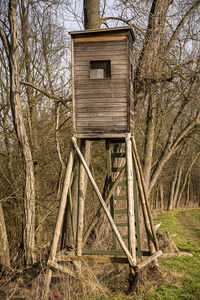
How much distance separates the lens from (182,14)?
993 cm

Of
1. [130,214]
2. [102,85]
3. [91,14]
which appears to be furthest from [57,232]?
[91,14]

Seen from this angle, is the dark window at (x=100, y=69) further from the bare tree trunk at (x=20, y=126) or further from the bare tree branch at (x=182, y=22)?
the bare tree branch at (x=182, y=22)

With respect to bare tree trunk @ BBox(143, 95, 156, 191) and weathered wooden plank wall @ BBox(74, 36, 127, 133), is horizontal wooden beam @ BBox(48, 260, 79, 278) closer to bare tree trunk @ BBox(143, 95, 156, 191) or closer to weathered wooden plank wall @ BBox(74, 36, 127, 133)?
weathered wooden plank wall @ BBox(74, 36, 127, 133)

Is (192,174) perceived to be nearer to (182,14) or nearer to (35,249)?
(182,14)

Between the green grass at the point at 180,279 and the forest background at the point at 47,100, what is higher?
the forest background at the point at 47,100

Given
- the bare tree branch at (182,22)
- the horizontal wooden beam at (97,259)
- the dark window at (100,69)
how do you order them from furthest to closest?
1. the bare tree branch at (182,22)
2. the dark window at (100,69)
3. the horizontal wooden beam at (97,259)

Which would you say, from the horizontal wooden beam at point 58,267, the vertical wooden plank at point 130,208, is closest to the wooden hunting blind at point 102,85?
the vertical wooden plank at point 130,208

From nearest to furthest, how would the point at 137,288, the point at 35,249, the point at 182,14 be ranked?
the point at 137,288 → the point at 35,249 → the point at 182,14

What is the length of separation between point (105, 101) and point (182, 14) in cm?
503

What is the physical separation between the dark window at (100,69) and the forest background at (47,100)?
1.48 m

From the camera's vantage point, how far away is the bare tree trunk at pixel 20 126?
8.20 m

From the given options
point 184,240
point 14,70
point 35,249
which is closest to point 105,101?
point 14,70

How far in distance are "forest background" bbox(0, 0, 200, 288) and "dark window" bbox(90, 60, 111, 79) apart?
1.48 metres

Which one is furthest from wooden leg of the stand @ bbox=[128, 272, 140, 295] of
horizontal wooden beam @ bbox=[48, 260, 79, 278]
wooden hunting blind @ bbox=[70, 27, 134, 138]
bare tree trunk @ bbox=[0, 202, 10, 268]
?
bare tree trunk @ bbox=[0, 202, 10, 268]
